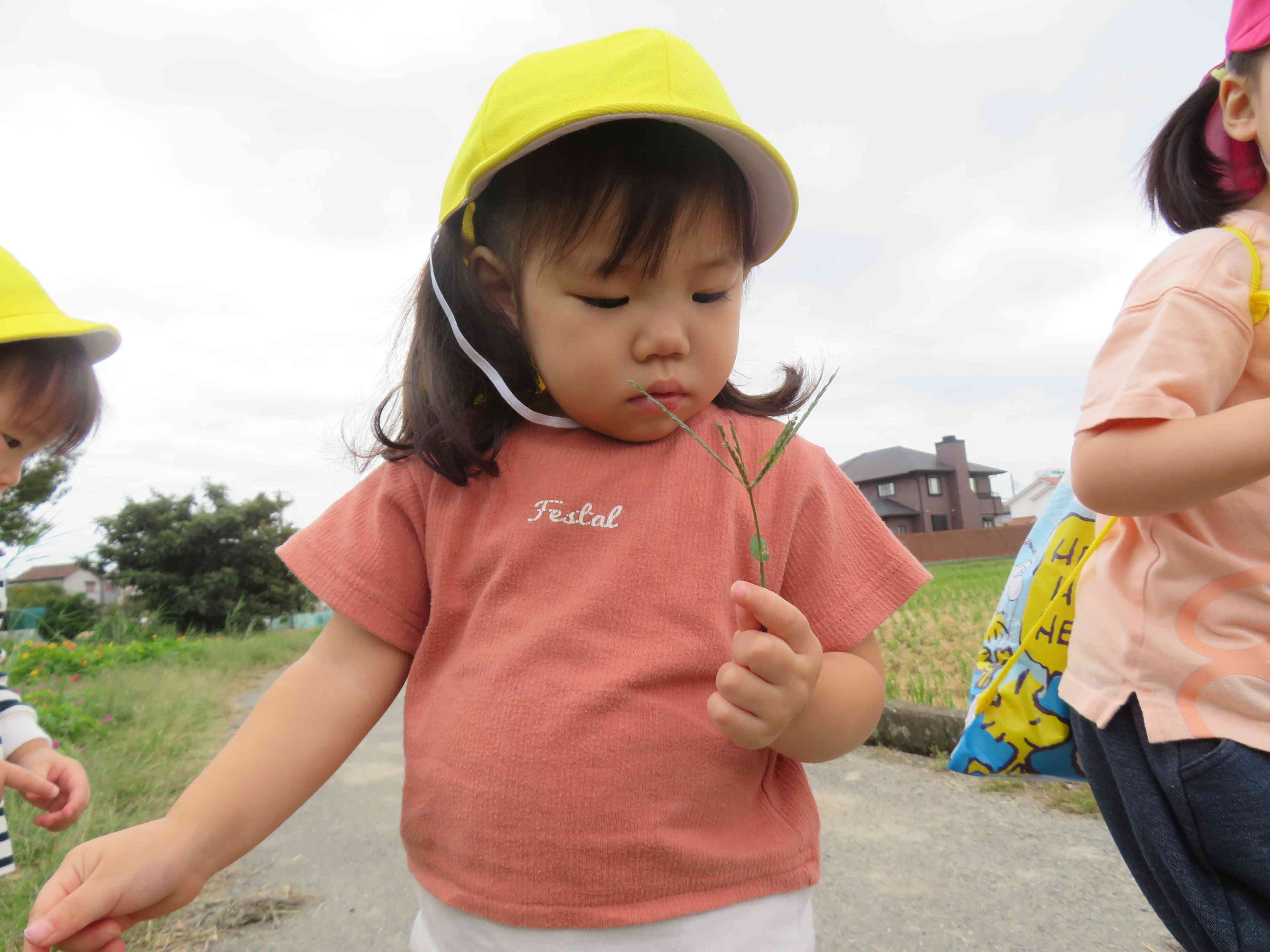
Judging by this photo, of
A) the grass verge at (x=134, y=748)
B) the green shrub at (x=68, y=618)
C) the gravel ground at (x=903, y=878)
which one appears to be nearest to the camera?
the gravel ground at (x=903, y=878)

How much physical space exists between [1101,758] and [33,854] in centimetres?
292

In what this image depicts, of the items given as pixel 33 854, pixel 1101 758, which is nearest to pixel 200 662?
pixel 33 854

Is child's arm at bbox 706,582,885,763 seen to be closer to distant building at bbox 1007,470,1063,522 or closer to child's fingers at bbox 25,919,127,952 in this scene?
child's fingers at bbox 25,919,127,952

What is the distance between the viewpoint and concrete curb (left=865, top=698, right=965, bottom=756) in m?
3.42

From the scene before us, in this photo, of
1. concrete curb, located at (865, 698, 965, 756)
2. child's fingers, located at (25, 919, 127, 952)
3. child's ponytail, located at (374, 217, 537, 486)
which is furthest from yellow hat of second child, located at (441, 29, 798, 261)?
concrete curb, located at (865, 698, 965, 756)

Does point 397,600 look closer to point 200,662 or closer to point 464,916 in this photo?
point 464,916

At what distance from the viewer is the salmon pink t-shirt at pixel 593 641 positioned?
44.0 inches

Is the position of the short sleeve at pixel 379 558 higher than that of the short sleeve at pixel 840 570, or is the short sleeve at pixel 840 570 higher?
the short sleeve at pixel 840 570

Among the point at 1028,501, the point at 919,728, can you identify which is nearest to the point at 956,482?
the point at 1028,501

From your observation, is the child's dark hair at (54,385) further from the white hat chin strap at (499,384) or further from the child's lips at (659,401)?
the child's lips at (659,401)

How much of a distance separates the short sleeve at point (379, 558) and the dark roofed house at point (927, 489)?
41.3 meters

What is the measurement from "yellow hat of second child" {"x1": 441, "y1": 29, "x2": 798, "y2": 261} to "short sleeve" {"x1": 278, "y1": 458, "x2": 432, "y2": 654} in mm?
434

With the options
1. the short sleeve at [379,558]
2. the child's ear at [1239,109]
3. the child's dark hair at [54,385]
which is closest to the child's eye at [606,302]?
the short sleeve at [379,558]

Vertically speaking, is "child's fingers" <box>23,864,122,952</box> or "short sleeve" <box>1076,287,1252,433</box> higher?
"short sleeve" <box>1076,287,1252,433</box>
